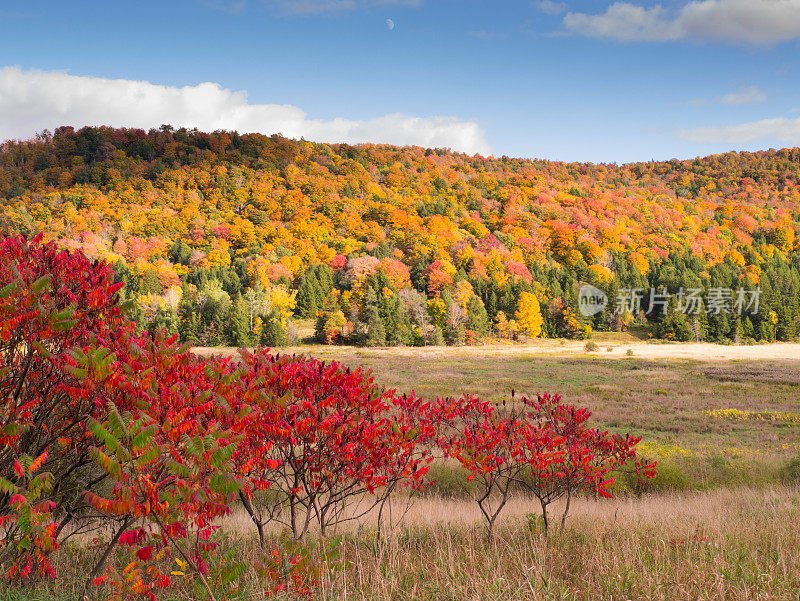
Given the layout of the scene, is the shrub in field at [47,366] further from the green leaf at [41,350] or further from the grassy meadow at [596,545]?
the grassy meadow at [596,545]

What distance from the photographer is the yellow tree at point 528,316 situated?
3135 inches

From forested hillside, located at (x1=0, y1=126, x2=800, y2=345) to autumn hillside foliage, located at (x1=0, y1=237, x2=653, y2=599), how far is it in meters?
49.7

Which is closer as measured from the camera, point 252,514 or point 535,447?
point 252,514

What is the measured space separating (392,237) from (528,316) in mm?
42931

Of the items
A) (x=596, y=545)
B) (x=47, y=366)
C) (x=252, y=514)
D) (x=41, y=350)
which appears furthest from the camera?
(x=596, y=545)

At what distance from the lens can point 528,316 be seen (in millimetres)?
79875

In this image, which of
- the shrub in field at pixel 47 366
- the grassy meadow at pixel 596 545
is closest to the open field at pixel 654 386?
the grassy meadow at pixel 596 545

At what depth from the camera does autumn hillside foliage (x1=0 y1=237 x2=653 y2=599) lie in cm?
283

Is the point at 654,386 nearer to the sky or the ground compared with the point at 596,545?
nearer to the ground

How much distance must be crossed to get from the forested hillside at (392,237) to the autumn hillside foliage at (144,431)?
163ft

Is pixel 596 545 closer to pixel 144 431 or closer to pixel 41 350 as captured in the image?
pixel 144 431

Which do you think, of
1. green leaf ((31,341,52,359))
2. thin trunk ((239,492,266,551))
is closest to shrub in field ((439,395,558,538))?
thin trunk ((239,492,266,551))

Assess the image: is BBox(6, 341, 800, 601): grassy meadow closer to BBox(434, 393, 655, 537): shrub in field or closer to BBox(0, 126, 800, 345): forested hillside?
BBox(434, 393, 655, 537): shrub in field

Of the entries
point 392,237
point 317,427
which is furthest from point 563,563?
point 392,237
